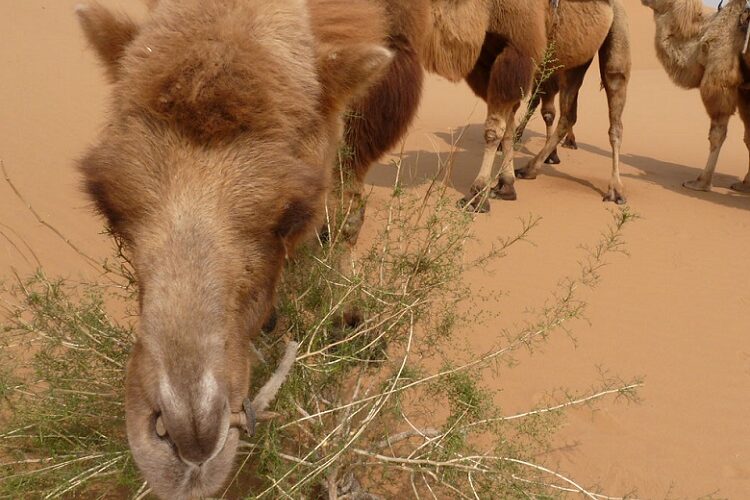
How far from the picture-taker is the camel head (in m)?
1.69

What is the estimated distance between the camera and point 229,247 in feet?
6.29

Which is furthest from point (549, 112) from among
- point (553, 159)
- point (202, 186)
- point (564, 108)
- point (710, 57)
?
point (202, 186)

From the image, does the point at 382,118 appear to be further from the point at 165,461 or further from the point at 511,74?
the point at 511,74

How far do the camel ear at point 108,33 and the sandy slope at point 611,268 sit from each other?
1406mm

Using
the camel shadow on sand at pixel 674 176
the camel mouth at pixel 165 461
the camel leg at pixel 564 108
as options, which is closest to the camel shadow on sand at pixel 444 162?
the camel leg at pixel 564 108

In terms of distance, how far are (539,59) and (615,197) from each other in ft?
8.22

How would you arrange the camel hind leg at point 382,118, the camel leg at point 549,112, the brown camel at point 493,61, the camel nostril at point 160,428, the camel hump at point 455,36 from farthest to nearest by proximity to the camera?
1. the camel leg at point 549,112
2. the camel hump at point 455,36
3. the brown camel at point 493,61
4. the camel hind leg at point 382,118
5. the camel nostril at point 160,428

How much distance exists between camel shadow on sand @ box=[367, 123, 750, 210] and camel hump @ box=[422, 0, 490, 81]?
119 centimetres

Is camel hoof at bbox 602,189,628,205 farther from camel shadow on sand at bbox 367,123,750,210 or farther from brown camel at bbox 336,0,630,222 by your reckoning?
camel shadow on sand at bbox 367,123,750,210

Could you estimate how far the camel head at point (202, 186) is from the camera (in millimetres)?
1693

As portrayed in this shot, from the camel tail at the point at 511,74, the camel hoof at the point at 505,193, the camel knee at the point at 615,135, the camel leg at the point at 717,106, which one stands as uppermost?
the camel tail at the point at 511,74

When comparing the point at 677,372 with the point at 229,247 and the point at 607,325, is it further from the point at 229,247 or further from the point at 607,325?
the point at 229,247

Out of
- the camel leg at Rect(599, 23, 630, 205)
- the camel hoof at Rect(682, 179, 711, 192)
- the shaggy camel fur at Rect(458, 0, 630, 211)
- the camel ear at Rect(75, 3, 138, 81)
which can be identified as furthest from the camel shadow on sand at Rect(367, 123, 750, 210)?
the camel ear at Rect(75, 3, 138, 81)

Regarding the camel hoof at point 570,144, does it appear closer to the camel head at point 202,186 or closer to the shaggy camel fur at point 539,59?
the shaggy camel fur at point 539,59
